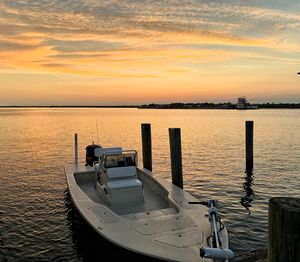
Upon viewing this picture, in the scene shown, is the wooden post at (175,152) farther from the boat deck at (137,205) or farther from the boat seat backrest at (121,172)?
the boat seat backrest at (121,172)

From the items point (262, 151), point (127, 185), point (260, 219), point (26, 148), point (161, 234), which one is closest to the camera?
point (161, 234)

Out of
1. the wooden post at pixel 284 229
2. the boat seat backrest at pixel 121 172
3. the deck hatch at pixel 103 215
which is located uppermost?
the wooden post at pixel 284 229

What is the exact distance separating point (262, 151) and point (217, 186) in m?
14.3

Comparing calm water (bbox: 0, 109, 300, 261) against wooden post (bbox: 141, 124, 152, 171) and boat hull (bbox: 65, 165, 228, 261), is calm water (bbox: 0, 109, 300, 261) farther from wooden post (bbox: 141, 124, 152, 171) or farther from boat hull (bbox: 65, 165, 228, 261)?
wooden post (bbox: 141, 124, 152, 171)

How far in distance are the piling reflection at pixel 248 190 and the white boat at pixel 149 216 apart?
15.5 ft

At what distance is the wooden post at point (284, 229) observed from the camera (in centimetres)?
343

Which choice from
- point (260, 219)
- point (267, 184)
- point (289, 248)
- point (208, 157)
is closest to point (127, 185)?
point (260, 219)

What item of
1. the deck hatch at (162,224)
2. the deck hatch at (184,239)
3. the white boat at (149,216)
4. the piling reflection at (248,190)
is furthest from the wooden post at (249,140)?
the deck hatch at (184,239)

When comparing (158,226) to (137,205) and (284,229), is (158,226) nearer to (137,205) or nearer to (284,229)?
(137,205)

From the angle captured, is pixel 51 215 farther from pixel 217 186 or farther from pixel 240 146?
pixel 240 146

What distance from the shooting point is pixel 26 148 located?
3312 cm

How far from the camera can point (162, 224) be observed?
8039mm

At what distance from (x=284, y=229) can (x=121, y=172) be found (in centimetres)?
790

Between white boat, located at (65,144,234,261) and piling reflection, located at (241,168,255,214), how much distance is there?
4729 millimetres
